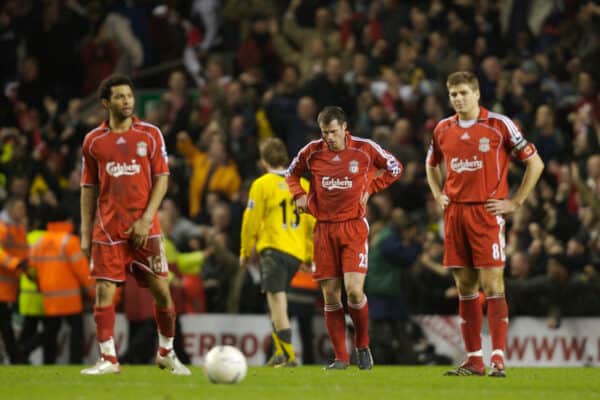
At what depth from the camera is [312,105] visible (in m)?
18.8

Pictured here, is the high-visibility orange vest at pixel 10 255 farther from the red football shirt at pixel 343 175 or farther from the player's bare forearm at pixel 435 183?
the player's bare forearm at pixel 435 183

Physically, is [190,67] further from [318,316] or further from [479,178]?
[479,178]

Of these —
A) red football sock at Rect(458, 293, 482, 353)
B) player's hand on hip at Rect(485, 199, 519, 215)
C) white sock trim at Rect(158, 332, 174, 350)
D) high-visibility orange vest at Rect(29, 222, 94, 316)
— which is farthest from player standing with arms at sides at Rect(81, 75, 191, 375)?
high-visibility orange vest at Rect(29, 222, 94, 316)

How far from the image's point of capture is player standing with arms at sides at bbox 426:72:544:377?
35.0ft

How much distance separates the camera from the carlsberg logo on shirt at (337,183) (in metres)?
12.0

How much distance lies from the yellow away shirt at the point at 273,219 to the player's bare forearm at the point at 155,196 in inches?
106

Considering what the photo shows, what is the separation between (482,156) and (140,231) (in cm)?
274

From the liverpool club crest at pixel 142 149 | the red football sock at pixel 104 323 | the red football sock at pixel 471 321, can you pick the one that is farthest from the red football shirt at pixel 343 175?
the red football sock at pixel 104 323

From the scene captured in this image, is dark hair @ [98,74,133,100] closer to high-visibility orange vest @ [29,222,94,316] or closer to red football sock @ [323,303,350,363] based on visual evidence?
red football sock @ [323,303,350,363]

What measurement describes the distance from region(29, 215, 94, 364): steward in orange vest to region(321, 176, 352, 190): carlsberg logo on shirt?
4.81m

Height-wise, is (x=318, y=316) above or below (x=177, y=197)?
below

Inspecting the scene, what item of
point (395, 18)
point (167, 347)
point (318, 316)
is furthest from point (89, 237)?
point (395, 18)

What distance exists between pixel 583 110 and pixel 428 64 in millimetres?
2815

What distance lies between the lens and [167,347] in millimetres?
10930
